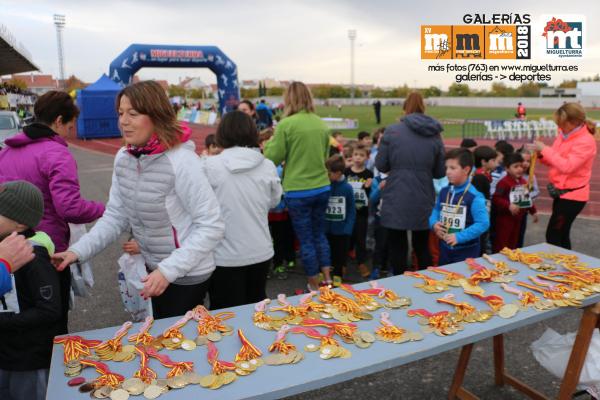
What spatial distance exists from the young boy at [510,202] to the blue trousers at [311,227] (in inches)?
72.7

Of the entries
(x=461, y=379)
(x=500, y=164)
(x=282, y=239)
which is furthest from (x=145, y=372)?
(x=500, y=164)

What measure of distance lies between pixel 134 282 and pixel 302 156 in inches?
77.4

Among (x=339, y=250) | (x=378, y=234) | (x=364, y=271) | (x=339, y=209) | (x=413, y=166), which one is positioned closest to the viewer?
(x=413, y=166)

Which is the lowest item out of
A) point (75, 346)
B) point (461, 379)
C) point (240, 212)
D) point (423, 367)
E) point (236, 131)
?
point (423, 367)

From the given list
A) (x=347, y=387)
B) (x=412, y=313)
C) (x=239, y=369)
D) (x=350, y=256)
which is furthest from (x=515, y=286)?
(x=350, y=256)

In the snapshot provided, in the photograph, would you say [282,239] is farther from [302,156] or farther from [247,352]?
[247,352]

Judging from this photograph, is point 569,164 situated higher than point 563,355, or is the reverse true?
point 569,164

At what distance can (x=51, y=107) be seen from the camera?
2.69m

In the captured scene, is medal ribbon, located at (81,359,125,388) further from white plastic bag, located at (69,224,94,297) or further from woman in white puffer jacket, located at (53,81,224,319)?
white plastic bag, located at (69,224,94,297)

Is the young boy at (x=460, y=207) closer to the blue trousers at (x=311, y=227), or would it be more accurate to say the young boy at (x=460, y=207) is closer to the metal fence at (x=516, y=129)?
the blue trousers at (x=311, y=227)

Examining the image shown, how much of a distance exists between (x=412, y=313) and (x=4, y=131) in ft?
40.2

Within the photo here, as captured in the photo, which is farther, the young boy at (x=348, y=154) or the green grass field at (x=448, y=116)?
the green grass field at (x=448, y=116)

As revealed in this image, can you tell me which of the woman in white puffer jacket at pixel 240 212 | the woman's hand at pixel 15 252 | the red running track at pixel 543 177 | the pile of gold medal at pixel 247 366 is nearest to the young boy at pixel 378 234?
the woman in white puffer jacket at pixel 240 212

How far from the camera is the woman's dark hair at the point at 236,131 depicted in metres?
2.89
